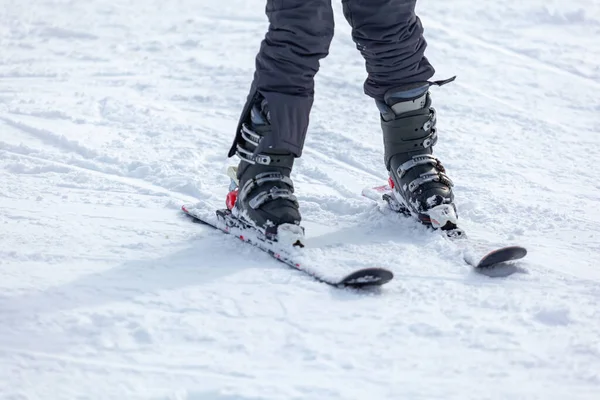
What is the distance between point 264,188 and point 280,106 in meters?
0.26

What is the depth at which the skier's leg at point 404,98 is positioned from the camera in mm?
2557

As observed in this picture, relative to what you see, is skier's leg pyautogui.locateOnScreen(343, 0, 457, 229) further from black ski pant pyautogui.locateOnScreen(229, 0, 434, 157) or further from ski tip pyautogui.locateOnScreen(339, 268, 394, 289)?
ski tip pyautogui.locateOnScreen(339, 268, 394, 289)

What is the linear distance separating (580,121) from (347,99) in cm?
122

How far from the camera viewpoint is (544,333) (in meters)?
1.93

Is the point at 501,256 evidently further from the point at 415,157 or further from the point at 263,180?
the point at 263,180

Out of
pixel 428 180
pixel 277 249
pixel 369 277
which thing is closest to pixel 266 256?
pixel 277 249

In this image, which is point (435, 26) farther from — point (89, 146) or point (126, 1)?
point (89, 146)

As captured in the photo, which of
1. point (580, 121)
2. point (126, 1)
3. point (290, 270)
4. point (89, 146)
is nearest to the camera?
point (290, 270)

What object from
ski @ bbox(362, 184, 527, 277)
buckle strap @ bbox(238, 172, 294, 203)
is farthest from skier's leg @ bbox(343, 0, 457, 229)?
buckle strap @ bbox(238, 172, 294, 203)

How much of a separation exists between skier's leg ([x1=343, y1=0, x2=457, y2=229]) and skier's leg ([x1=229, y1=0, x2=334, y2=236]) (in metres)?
0.16

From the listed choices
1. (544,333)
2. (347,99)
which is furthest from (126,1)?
(544,333)

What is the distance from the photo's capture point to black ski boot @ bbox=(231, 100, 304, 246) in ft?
8.15

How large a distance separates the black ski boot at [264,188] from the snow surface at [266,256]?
0.11 metres

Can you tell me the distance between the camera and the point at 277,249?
7.94 feet
